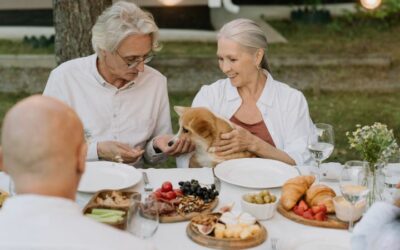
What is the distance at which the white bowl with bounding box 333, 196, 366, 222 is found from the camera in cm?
283

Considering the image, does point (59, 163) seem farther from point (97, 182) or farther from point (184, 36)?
point (184, 36)

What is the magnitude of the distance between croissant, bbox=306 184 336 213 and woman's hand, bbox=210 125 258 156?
0.75 m

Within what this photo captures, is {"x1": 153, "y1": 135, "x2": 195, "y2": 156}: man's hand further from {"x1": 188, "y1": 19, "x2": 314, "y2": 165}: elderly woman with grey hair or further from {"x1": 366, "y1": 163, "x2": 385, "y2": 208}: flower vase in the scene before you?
{"x1": 366, "y1": 163, "x2": 385, "y2": 208}: flower vase

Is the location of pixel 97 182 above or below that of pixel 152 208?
below

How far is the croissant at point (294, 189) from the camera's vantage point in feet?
9.78

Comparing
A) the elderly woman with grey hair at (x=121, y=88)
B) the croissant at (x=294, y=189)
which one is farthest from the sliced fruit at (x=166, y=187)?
the elderly woman with grey hair at (x=121, y=88)

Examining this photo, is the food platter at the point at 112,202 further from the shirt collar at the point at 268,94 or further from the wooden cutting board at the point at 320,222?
the shirt collar at the point at 268,94

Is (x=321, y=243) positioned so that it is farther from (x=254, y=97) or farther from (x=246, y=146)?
(x=254, y=97)

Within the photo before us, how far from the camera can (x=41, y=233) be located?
1771mm

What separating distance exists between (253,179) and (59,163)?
170cm

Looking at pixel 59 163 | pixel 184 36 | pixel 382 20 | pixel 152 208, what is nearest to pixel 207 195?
pixel 152 208

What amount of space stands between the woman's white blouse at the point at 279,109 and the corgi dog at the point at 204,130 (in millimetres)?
320

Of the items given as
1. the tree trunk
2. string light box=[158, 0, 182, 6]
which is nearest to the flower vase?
the tree trunk

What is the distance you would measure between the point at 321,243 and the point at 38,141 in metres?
1.34
